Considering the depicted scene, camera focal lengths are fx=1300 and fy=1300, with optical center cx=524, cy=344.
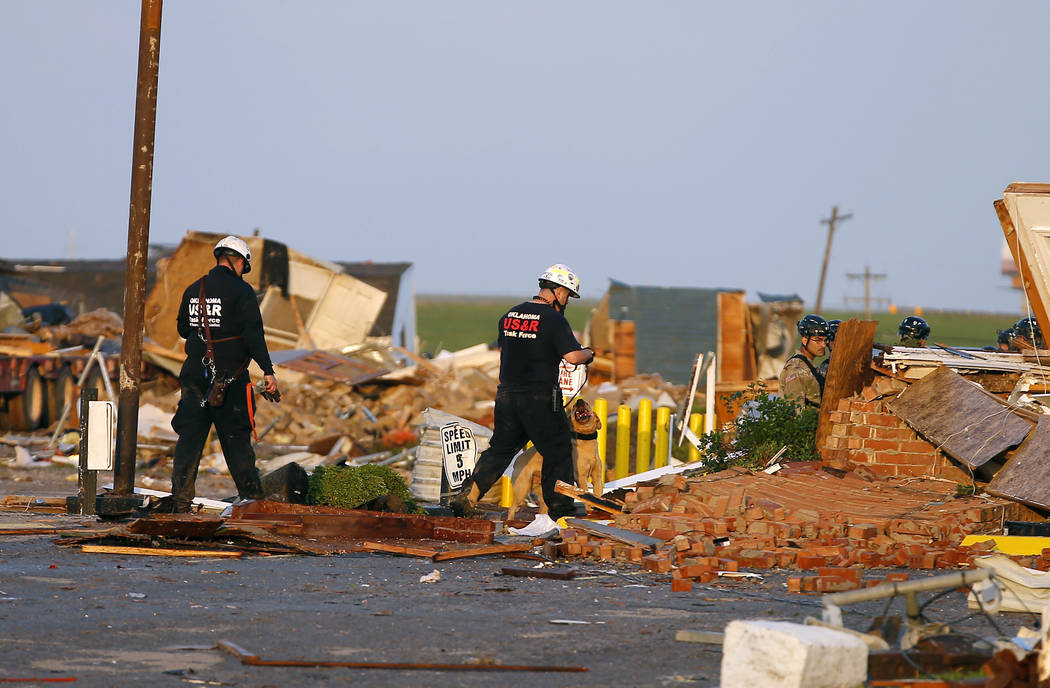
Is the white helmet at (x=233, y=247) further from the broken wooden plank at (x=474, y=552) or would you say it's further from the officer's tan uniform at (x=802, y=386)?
the officer's tan uniform at (x=802, y=386)

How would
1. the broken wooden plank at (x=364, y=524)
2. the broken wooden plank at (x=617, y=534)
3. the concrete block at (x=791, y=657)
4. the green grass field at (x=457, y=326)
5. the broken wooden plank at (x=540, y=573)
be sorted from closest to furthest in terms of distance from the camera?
1. the concrete block at (x=791, y=657)
2. the broken wooden plank at (x=540, y=573)
3. the broken wooden plank at (x=617, y=534)
4. the broken wooden plank at (x=364, y=524)
5. the green grass field at (x=457, y=326)

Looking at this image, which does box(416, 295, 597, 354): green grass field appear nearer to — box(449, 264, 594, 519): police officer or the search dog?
the search dog

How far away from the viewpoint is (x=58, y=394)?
73.5 feet

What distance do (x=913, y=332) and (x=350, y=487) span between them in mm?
6135

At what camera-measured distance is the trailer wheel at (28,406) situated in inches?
873

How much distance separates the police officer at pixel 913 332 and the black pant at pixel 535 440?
178 inches

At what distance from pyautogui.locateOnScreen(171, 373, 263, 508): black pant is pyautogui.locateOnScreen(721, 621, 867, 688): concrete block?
6493 millimetres

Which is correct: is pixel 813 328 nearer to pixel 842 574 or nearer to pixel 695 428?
pixel 695 428

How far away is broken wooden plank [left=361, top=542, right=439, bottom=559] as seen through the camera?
851 cm

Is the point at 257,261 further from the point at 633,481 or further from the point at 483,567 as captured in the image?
the point at 483,567

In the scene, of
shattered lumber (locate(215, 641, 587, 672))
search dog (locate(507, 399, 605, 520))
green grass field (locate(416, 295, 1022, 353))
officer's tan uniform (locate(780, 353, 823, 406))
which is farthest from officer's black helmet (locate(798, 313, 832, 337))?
green grass field (locate(416, 295, 1022, 353))

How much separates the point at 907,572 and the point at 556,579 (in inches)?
94.4

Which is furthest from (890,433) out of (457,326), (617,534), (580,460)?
(457,326)

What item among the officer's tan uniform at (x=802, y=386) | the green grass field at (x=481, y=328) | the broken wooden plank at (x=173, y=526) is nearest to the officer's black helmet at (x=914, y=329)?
the officer's tan uniform at (x=802, y=386)
